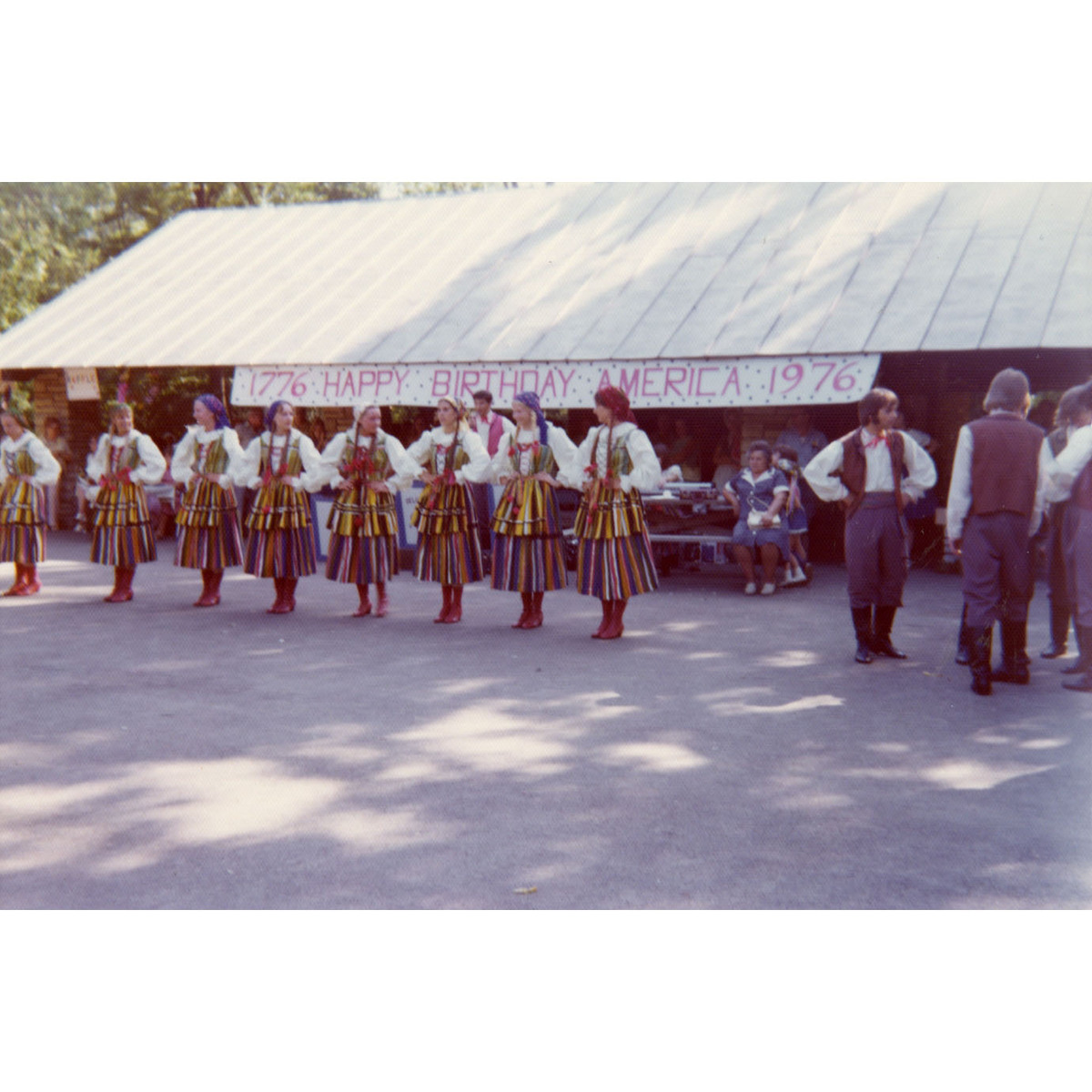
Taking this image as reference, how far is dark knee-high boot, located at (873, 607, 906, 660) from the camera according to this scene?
25.7 feet

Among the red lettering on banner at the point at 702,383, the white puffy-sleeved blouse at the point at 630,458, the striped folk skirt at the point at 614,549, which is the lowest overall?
the striped folk skirt at the point at 614,549

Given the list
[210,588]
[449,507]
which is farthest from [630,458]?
[210,588]

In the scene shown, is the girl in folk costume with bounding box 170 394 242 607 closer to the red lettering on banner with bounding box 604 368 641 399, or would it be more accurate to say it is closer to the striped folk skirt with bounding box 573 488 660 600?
the striped folk skirt with bounding box 573 488 660 600

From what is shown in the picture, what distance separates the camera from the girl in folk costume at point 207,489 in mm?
10102

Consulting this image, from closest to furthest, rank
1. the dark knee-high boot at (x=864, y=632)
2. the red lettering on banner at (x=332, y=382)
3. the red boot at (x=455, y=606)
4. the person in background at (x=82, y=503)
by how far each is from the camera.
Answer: the dark knee-high boot at (x=864, y=632)
the red boot at (x=455, y=606)
the red lettering on banner at (x=332, y=382)
the person in background at (x=82, y=503)

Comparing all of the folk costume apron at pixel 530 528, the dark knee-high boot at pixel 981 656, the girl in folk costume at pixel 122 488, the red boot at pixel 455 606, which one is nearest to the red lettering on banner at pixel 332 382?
the girl in folk costume at pixel 122 488

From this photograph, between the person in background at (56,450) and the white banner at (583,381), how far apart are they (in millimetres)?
2975

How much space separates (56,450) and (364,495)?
344 inches

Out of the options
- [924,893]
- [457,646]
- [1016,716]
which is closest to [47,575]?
[457,646]

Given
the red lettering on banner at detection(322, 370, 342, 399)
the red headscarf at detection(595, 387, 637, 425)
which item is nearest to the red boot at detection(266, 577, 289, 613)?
the red headscarf at detection(595, 387, 637, 425)

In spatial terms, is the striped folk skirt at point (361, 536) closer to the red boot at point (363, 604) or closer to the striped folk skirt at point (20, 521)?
the red boot at point (363, 604)

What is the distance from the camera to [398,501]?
46.0 ft

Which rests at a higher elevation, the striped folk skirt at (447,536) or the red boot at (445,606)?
the striped folk skirt at (447,536)

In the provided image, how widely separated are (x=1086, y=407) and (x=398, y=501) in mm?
8554
